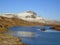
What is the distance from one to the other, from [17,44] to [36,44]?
4.09 m

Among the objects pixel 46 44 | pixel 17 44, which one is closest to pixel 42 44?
pixel 46 44

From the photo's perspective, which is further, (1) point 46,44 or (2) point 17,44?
(1) point 46,44

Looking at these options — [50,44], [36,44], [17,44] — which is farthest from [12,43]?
[50,44]

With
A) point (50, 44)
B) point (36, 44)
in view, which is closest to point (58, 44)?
point (50, 44)

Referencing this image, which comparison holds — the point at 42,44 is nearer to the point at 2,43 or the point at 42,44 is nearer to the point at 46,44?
the point at 46,44

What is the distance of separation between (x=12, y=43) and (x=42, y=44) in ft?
15.6

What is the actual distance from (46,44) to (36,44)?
1.23 metres

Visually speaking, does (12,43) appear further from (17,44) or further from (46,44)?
(46,44)

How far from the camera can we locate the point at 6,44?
18516 mm

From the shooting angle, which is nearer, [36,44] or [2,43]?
[2,43]

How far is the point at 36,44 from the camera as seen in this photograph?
22422 mm

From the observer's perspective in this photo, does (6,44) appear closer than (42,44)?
Yes

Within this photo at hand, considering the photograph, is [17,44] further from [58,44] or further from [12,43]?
[58,44]

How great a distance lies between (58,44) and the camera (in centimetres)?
2348
